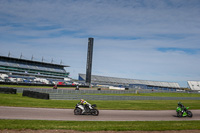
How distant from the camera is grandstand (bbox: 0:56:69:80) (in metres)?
100

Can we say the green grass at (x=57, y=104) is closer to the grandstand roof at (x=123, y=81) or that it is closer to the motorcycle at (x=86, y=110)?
the motorcycle at (x=86, y=110)

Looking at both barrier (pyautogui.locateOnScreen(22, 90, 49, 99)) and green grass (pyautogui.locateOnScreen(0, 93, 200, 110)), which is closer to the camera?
green grass (pyautogui.locateOnScreen(0, 93, 200, 110))

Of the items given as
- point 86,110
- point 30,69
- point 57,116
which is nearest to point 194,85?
point 30,69

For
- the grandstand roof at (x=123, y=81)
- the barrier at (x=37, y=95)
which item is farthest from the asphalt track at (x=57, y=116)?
the grandstand roof at (x=123, y=81)

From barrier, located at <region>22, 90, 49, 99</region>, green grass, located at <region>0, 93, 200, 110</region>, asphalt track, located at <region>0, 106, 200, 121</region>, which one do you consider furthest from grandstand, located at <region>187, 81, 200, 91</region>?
asphalt track, located at <region>0, 106, 200, 121</region>

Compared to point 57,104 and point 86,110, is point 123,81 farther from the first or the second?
point 86,110

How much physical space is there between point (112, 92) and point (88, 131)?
40921mm

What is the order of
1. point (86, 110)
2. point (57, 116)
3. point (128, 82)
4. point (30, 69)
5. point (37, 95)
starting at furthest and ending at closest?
point (128, 82)
point (30, 69)
point (37, 95)
point (86, 110)
point (57, 116)

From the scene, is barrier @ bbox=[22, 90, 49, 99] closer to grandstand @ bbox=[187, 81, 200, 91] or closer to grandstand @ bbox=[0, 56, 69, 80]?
grandstand @ bbox=[0, 56, 69, 80]

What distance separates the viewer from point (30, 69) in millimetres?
110750

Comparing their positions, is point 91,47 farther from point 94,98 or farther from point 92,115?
point 92,115

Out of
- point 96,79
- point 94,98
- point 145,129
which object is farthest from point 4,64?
point 145,129

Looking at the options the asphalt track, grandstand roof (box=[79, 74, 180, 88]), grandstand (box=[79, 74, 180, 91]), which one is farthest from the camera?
grandstand roof (box=[79, 74, 180, 88])

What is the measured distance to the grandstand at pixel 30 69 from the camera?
100081mm
